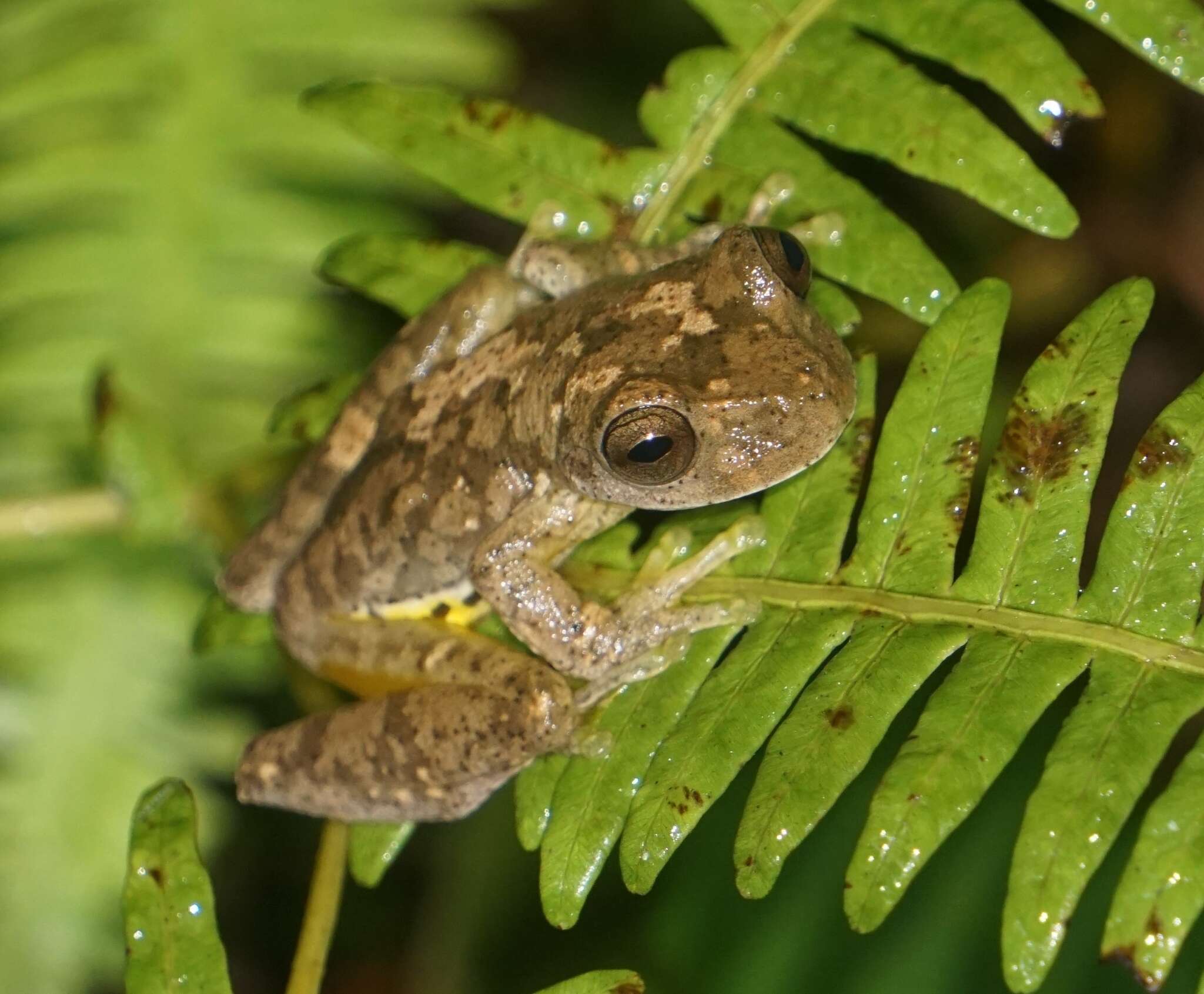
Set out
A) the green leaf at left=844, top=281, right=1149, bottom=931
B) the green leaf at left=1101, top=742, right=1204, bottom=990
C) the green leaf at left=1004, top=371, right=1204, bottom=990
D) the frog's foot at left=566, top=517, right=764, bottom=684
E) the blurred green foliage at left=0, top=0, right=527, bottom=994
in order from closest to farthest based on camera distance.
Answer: the green leaf at left=1101, top=742, right=1204, bottom=990, the green leaf at left=1004, top=371, right=1204, bottom=990, the green leaf at left=844, top=281, right=1149, bottom=931, the frog's foot at left=566, top=517, right=764, bottom=684, the blurred green foliage at left=0, top=0, right=527, bottom=994

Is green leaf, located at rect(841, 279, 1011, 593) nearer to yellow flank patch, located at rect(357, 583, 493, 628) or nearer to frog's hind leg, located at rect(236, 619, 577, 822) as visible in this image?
frog's hind leg, located at rect(236, 619, 577, 822)

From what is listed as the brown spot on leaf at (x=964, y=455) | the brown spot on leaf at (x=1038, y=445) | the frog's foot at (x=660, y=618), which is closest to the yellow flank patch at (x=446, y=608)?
the frog's foot at (x=660, y=618)

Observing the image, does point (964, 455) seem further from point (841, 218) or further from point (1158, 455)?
point (841, 218)

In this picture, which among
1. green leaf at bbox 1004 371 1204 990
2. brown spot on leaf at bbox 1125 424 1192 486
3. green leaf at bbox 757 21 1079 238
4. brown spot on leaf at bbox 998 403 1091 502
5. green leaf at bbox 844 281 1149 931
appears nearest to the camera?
green leaf at bbox 1004 371 1204 990

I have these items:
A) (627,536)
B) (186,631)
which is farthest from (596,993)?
(186,631)

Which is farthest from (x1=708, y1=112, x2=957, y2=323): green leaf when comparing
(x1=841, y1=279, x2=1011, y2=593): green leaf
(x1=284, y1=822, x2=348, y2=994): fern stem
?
(x1=284, y1=822, x2=348, y2=994): fern stem

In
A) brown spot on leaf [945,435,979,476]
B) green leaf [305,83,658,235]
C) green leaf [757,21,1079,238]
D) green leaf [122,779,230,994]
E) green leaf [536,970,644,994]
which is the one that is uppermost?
green leaf [757,21,1079,238]
